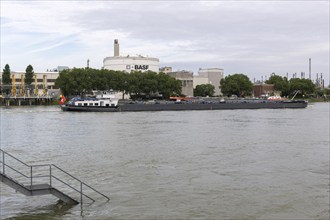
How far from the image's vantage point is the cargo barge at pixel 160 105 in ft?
285

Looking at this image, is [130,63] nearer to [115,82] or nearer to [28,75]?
[115,82]

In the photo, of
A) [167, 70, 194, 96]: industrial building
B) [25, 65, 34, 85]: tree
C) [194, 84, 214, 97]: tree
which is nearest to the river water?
[25, 65, 34, 85]: tree

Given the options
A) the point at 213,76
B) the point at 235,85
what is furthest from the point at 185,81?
the point at 213,76

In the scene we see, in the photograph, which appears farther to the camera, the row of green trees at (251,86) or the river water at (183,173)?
the row of green trees at (251,86)

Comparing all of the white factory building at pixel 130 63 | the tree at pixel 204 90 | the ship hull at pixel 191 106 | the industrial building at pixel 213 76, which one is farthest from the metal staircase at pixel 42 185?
the industrial building at pixel 213 76

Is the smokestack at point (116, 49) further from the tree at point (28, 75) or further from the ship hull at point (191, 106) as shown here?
the ship hull at point (191, 106)

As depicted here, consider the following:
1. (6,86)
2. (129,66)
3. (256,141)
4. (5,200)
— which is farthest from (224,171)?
(129,66)

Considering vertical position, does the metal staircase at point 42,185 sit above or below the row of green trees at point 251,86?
below

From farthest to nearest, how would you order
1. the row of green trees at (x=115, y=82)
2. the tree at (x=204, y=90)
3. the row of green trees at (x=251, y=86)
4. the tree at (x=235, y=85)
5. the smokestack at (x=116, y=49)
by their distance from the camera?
the tree at (x=204, y=90) → the row of green trees at (x=251, y=86) → the tree at (x=235, y=85) → the smokestack at (x=116, y=49) → the row of green trees at (x=115, y=82)

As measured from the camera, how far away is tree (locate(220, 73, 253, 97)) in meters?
155

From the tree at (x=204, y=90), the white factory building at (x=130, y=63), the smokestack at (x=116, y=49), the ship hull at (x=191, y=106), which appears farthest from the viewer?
the tree at (x=204, y=90)

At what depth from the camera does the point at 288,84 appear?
561 ft

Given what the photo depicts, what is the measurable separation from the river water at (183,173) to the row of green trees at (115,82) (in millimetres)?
72202

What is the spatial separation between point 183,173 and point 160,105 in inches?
2781
